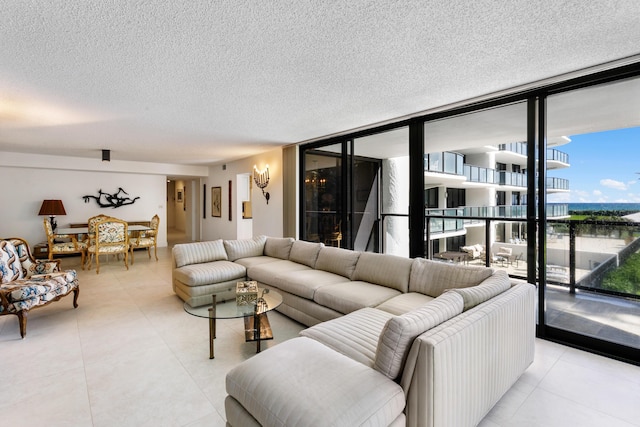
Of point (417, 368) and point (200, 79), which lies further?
point (200, 79)

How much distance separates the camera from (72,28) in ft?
6.45

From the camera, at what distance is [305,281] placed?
3.38 meters

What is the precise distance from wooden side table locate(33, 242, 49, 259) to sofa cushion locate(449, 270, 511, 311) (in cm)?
864

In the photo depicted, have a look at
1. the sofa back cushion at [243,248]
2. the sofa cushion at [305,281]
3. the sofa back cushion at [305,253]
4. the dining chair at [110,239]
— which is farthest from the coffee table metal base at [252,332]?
the dining chair at [110,239]

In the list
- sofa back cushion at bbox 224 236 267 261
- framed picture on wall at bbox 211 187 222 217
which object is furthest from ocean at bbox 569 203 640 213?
framed picture on wall at bbox 211 187 222 217

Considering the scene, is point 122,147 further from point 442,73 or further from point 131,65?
point 442,73

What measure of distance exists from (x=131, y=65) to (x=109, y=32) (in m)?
0.50

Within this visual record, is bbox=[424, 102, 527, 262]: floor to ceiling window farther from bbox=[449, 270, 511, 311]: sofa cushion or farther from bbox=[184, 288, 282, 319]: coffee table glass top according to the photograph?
bbox=[184, 288, 282, 319]: coffee table glass top

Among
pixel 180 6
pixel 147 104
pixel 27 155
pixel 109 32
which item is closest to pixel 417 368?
pixel 180 6

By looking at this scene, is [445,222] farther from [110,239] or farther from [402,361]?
[110,239]

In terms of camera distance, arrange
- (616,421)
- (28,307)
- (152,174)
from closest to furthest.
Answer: (616,421) < (28,307) < (152,174)

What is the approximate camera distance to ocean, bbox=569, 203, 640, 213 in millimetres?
2766

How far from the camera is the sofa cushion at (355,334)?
1.80 metres

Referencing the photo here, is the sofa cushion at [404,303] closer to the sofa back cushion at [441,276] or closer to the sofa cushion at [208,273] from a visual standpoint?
the sofa back cushion at [441,276]
